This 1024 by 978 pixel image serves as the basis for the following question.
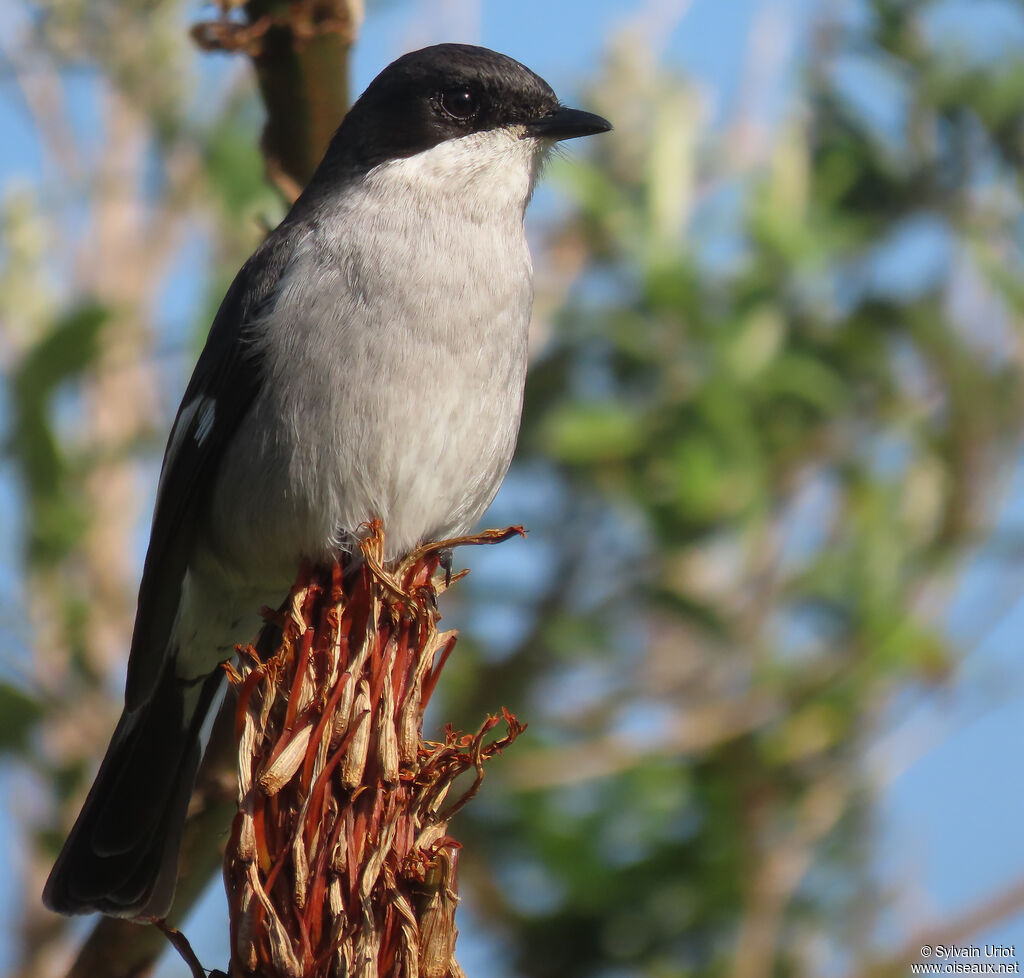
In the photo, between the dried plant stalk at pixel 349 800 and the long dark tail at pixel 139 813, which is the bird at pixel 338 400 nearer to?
the long dark tail at pixel 139 813

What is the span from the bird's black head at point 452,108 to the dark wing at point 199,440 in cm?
40

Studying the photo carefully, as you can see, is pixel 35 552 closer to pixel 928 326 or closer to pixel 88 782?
pixel 88 782

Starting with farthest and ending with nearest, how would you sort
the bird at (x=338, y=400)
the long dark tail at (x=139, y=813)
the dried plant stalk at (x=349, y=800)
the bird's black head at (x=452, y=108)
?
the bird's black head at (x=452, y=108) → the long dark tail at (x=139, y=813) → the bird at (x=338, y=400) → the dried plant stalk at (x=349, y=800)

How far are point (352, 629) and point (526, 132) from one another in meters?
1.84

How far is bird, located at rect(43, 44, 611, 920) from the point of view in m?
3.41

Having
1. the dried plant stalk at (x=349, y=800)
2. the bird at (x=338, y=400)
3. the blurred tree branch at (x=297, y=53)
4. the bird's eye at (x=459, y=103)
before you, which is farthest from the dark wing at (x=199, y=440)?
the dried plant stalk at (x=349, y=800)

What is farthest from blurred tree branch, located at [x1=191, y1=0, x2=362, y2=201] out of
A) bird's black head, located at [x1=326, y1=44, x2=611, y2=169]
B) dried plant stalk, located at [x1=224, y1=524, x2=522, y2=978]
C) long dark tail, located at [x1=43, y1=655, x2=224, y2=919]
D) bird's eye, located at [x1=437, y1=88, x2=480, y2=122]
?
long dark tail, located at [x1=43, y1=655, x2=224, y2=919]

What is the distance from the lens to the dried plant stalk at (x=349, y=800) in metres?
2.27

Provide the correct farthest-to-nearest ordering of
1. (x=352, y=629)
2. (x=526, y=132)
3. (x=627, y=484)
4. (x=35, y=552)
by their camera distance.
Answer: (x=627, y=484), (x=35, y=552), (x=526, y=132), (x=352, y=629)

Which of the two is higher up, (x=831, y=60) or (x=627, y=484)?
(x=831, y=60)

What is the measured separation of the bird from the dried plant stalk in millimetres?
705

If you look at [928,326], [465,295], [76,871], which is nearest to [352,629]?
[465,295]

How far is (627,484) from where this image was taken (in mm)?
4645

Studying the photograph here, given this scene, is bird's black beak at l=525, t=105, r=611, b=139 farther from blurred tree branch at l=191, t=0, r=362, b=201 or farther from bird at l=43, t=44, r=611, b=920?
blurred tree branch at l=191, t=0, r=362, b=201
